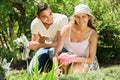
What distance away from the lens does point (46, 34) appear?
228 inches

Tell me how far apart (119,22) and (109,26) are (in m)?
0.23

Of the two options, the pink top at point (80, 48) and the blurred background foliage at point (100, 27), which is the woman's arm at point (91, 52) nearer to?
the pink top at point (80, 48)

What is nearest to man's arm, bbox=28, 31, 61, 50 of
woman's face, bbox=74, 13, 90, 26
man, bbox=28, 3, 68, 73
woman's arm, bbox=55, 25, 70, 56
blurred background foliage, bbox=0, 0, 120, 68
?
man, bbox=28, 3, 68, 73

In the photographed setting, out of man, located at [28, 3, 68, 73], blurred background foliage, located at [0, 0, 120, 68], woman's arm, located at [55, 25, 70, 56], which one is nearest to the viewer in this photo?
woman's arm, located at [55, 25, 70, 56]

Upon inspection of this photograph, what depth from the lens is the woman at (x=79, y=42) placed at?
5387 millimetres

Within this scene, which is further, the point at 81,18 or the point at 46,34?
the point at 46,34

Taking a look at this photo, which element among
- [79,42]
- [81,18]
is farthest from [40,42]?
[81,18]

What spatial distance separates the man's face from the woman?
0.25m

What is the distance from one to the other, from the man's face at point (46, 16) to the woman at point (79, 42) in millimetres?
251

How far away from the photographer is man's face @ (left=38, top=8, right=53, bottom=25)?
5.53m

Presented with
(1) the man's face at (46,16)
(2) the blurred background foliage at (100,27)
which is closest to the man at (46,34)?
(1) the man's face at (46,16)

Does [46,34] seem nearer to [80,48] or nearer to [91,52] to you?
[80,48]

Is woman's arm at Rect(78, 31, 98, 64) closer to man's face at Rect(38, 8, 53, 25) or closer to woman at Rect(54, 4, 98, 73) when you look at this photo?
woman at Rect(54, 4, 98, 73)

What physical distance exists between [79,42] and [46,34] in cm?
50
